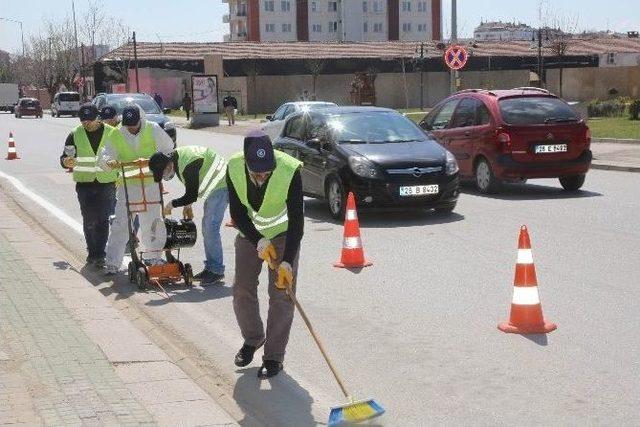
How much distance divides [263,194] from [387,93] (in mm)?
59060

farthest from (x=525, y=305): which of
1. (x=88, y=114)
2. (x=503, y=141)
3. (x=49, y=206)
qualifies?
(x=49, y=206)

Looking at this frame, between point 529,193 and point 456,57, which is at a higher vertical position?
point 456,57

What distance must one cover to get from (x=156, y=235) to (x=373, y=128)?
18.6 ft

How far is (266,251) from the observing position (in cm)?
577

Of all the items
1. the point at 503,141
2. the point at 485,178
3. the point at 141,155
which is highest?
the point at 141,155

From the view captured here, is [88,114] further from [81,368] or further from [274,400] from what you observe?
[274,400]

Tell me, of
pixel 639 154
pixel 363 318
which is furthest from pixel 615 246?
pixel 639 154

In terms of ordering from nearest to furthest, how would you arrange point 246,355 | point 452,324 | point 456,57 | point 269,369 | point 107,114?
point 269,369 < point 246,355 < point 452,324 < point 107,114 < point 456,57

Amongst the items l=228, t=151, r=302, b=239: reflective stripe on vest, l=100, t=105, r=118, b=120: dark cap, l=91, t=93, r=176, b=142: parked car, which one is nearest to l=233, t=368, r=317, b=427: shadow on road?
l=228, t=151, r=302, b=239: reflective stripe on vest

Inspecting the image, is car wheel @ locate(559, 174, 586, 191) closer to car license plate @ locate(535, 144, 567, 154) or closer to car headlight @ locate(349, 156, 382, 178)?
car license plate @ locate(535, 144, 567, 154)

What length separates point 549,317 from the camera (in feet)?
24.4

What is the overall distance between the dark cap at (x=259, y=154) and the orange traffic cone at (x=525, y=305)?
2.42 metres

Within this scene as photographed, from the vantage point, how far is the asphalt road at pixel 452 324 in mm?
5539

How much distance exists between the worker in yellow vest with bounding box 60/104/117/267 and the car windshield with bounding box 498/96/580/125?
7449 mm
